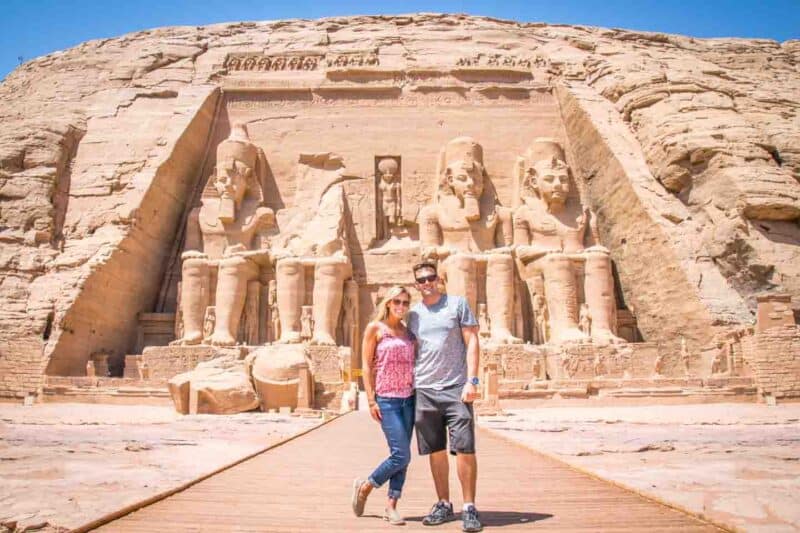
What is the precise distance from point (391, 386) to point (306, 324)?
380 inches

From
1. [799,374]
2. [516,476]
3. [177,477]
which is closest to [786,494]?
[516,476]

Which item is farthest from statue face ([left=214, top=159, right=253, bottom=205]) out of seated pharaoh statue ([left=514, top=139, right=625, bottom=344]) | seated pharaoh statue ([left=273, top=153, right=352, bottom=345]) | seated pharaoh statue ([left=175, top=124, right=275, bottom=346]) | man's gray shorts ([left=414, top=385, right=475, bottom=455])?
man's gray shorts ([left=414, top=385, right=475, bottom=455])

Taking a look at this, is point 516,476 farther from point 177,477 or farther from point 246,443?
point 246,443

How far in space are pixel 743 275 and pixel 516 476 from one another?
28.8 feet

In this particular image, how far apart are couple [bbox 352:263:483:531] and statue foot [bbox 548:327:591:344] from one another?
915cm

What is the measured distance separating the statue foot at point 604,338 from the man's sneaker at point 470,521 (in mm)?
9509

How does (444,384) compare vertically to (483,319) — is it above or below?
below

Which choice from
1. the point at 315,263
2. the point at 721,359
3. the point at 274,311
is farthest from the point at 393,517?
the point at 274,311

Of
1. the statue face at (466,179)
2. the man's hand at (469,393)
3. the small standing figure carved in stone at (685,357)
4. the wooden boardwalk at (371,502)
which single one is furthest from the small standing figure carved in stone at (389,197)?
the man's hand at (469,393)

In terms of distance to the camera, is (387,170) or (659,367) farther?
(387,170)

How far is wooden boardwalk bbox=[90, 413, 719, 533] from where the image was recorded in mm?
2699

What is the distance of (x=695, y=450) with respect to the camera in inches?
191

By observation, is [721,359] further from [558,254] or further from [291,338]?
[291,338]

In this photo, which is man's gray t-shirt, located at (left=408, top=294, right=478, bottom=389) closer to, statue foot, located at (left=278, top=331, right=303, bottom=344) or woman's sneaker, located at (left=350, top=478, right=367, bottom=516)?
woman's sneaker, located at (left=350, top=478, right=367, bottom=516)
